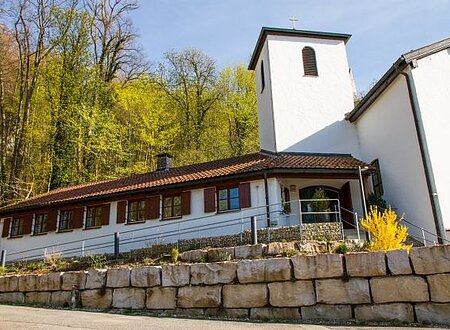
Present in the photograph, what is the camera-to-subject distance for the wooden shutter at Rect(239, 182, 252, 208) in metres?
14.8

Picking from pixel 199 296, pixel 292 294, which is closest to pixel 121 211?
pixel 199 296

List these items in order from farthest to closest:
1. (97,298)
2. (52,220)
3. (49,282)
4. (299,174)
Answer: (52,220) → (299,174) → (49,282) → (97,298)

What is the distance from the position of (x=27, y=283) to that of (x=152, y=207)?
20.6 ft

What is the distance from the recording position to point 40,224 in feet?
61.3

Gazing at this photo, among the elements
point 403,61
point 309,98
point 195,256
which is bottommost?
point 195,256

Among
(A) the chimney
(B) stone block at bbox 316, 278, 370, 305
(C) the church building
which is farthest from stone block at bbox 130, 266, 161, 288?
(A) the chimney

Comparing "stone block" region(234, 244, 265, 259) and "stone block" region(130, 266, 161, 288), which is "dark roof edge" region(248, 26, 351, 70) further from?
"stone block" region(130, 266, 161, 288)

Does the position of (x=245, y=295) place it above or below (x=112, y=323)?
above

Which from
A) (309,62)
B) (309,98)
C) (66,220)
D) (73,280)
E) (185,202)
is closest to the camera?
(73,280)

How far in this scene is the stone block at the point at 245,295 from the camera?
25.8 feet

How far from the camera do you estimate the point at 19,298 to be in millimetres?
10781

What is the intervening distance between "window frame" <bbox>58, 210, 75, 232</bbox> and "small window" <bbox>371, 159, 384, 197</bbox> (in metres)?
13.7

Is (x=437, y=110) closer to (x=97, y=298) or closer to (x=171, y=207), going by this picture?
(x=171, y=207)

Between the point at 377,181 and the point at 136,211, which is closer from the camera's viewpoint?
the point at 377,181
